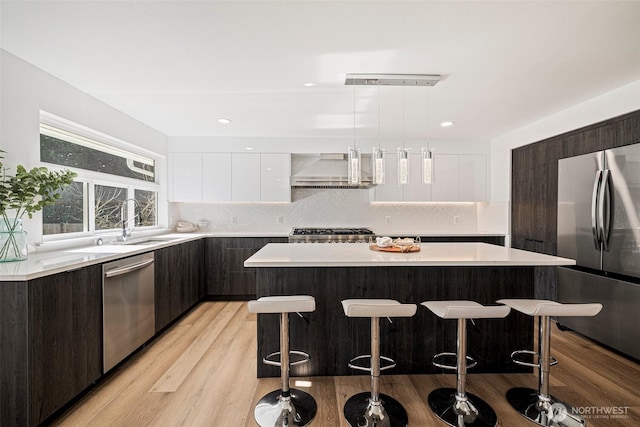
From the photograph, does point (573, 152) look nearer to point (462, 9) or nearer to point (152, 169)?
point (462, 9)

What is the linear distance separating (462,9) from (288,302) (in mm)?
1885

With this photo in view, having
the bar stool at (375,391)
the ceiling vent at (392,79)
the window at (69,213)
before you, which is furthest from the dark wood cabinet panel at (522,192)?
the window at (69,213)

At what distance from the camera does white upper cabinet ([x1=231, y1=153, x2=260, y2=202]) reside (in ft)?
15.2

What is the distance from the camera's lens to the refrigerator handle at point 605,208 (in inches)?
109

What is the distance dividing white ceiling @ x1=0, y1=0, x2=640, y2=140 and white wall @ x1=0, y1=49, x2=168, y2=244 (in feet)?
0.34

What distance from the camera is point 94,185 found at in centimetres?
320


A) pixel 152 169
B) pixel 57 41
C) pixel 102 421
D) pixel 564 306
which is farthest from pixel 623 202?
pixel 152 169

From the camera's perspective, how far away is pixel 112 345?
2.33m

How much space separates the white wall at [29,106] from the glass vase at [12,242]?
323 millimetres

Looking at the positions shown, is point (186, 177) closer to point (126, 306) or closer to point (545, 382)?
point (126, 306)

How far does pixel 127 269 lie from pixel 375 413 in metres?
2.09

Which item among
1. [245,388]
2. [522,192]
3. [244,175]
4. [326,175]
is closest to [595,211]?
[522,192]

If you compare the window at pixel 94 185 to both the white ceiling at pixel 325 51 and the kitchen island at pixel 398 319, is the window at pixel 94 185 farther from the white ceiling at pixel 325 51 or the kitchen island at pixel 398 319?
the kitchen island at pixel 398 319

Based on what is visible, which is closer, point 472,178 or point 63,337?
point 63,337
